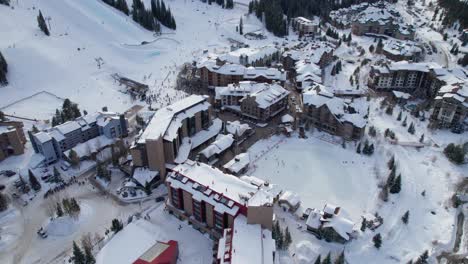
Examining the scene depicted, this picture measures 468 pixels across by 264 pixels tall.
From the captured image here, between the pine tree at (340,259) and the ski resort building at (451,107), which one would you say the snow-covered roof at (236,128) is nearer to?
the pine tree at (340,259)

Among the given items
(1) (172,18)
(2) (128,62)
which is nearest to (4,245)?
(2) (128,62)

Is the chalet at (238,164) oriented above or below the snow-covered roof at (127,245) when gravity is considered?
above

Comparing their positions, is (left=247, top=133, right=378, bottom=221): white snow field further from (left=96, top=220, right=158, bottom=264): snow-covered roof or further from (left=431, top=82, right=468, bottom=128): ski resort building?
(left=431, top=82, right=468, bottom=128): ski resort building

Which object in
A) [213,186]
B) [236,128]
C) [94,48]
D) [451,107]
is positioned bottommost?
[236,128]

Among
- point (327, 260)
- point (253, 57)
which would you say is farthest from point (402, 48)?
point (327, 260)

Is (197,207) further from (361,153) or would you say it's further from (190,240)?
(361,153)

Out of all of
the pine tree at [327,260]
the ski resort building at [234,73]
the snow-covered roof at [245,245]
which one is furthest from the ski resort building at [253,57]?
the pine tree at [327,260]

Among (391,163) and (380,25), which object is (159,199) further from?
(380,25)

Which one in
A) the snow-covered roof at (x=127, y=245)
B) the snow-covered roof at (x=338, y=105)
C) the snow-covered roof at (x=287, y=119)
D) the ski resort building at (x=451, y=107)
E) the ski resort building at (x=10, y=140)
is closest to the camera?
the snow-covered roof at (x=127, y=245)
